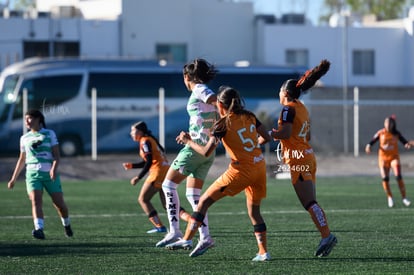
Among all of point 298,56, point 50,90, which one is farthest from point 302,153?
point 298,56

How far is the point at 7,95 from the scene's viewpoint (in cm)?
3988

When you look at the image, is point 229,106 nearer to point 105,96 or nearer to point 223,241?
point 223,241

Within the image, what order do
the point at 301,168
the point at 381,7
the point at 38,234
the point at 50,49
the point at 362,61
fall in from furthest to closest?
the point at 381,7
the point at 362,61
the point at 50,49
the point at 38,234
the point at 301,168

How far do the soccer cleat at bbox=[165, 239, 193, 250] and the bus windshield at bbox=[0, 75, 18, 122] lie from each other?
27.3m

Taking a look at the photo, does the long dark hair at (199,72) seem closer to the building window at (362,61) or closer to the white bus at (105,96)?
the white bus at (105,96)

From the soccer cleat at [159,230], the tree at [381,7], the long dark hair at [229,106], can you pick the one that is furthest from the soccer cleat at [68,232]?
the tree at [381,7]

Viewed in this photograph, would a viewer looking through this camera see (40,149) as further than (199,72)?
Yes

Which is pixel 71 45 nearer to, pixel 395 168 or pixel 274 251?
pixel 395 168

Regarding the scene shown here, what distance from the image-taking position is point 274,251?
40.2 feet

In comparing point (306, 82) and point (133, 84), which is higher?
point (306, 82)

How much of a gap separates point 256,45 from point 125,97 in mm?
17660

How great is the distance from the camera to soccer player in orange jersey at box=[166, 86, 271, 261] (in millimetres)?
11008

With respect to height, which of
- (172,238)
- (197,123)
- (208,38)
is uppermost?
(208,38)

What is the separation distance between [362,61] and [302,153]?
47.6m
